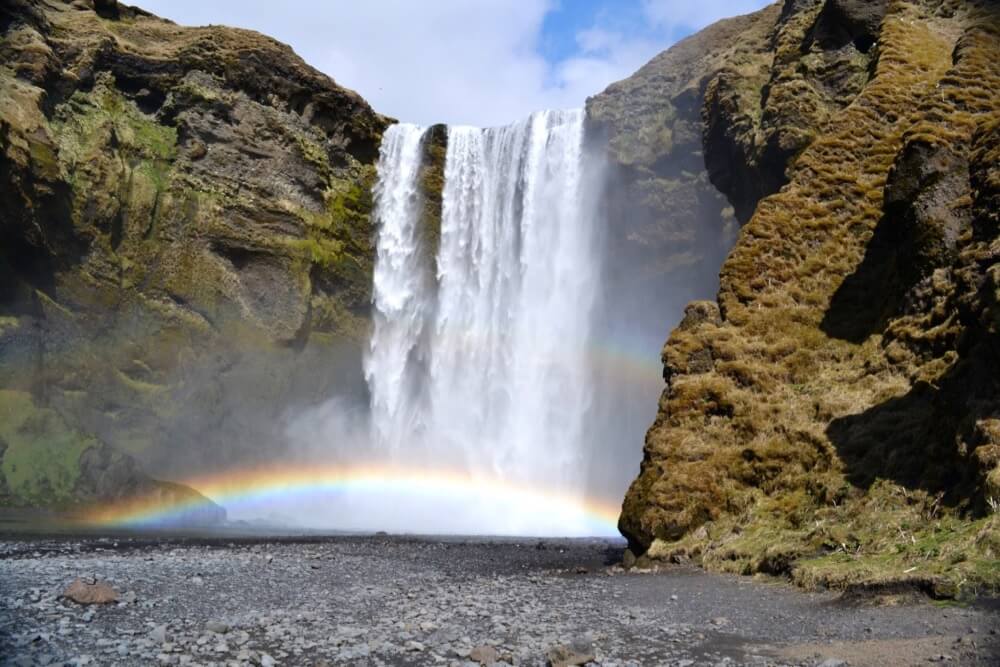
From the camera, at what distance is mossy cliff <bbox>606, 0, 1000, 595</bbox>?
12.8 m

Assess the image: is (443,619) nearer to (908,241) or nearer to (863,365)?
(863,365)

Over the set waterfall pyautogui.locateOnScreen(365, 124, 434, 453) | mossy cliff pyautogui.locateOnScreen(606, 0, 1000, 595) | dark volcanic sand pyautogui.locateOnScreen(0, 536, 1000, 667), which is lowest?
dark volcanic sand pyautogui.locateOnScreen(0, 536, 1000, 667)

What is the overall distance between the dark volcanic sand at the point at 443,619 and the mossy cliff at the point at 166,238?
26418mm

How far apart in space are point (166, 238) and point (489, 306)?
1914 cm

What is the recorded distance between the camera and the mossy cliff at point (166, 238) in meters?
39.5

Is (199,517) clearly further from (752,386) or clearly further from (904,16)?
(904,16)

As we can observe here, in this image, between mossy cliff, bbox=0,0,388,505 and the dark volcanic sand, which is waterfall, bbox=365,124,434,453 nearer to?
mossy cliff, bbox=0,0,388,505

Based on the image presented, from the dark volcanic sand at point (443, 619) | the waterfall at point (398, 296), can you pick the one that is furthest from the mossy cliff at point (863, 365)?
the waterfall at point (398, 296)

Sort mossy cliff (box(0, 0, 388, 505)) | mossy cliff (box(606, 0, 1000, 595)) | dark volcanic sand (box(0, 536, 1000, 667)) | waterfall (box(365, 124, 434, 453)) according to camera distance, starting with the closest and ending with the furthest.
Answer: dark volcanic sand (box(0, 536, 1000, 667)) → mossy cliff (box(606, 0, 1000, 595)) → mossy cliff (box(0, 0, 388, 505)) → waterfall (box(365, 124, 434, 453))

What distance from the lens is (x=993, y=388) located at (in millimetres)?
12609

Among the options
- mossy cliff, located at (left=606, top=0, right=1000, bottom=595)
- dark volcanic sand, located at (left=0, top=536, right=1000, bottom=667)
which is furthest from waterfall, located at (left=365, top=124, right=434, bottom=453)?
dark volcanic sand, located at (left=0, top=536, right=1000, bottom=667)

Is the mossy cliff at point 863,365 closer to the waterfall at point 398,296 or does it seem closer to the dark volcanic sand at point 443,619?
the dark volcanic sand at point 443,619

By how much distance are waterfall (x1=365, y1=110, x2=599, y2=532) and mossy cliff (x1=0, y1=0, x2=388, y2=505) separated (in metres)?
2.41

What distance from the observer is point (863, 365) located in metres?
18.8
